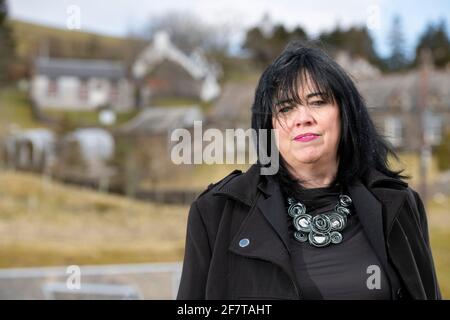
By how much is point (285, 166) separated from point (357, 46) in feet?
51.4

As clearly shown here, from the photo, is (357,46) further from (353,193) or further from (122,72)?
(353,193)

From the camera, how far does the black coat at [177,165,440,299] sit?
3.71 ft

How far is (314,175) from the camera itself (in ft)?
4.25

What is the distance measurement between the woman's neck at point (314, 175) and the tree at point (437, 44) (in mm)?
16097

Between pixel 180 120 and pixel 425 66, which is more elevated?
pixel 425 66

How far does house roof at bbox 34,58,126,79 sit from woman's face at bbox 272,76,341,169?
1570cm

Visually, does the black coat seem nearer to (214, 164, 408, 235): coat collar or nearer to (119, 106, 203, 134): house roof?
(214, 164, 408, 235): coat collar

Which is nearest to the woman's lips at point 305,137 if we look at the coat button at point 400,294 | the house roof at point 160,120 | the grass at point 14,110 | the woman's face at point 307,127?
the woman's face at point 307,127

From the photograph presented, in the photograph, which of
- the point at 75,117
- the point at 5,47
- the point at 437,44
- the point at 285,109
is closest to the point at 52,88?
the point at 75,117

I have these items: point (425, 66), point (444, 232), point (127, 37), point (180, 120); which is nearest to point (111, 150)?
point (180, 120)

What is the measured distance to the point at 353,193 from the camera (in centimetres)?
127

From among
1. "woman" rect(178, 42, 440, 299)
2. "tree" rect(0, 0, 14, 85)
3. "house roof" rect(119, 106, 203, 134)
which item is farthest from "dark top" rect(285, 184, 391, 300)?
"tree" rect(0, 0, 14, 85)

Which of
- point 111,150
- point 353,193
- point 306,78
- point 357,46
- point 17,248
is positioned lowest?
point 17,248

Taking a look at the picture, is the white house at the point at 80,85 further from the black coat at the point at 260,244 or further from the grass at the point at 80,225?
the black coat at the point at 260,244
